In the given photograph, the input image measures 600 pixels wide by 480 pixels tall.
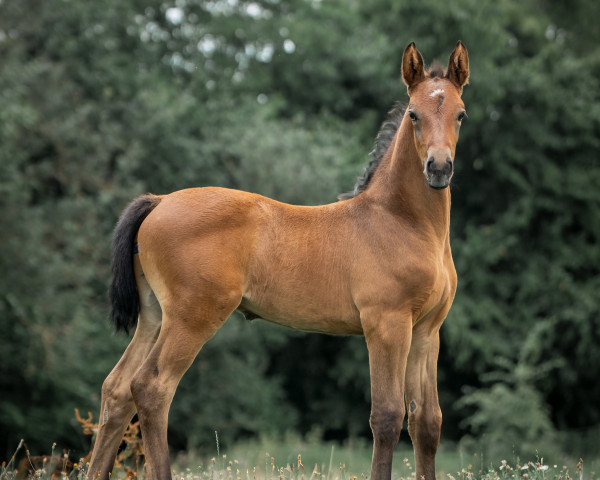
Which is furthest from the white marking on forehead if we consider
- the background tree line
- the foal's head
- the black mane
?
the background tree line

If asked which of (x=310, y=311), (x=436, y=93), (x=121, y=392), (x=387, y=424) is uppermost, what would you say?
(x=436, y=93)

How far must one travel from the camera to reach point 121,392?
509 centimetres

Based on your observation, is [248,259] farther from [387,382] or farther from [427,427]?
[427,427]

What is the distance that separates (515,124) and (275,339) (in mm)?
8831

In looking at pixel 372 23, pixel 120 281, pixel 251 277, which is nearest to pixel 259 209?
pixel 251 277

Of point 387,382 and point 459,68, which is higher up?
point 459,68

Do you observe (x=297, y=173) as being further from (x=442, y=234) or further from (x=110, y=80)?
(x=442, y=234)

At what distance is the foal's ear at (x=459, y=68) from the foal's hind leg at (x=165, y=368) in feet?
7.35

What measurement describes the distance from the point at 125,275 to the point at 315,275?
1305mm

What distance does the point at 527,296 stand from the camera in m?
20.1

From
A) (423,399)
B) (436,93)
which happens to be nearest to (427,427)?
(423,399)

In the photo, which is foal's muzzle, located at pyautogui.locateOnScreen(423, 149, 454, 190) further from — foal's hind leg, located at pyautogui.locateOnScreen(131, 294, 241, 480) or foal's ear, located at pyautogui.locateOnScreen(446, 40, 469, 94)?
foal's hind leg, located at pyautogui.locateOnScreen(131, 294, 241, 480)

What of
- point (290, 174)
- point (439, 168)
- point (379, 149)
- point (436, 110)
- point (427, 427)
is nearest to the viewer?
point (439, 168)

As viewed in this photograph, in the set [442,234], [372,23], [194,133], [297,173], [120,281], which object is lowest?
[120,281]
